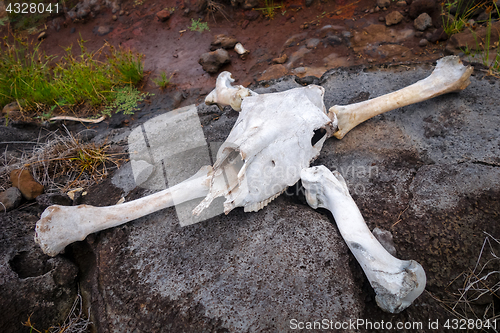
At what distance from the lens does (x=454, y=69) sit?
250cm

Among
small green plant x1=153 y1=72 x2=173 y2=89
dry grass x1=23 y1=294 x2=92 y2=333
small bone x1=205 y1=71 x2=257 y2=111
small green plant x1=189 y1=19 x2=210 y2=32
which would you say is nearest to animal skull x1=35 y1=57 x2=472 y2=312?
small bone x1=205 y1=71 x2=257 y2=111

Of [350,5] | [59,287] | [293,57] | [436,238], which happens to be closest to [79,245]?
[59,287]

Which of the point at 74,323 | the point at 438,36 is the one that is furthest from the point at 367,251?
the point at 438,36

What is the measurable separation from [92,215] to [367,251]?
1715mm

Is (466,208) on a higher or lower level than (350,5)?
lower

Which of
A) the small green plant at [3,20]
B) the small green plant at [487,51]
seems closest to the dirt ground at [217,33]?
the small green plant at [487,51]

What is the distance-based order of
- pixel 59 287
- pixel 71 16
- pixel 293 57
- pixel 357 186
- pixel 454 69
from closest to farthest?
pixel 59 287 → pixel 357 186 → pixel 454 69 → pixel 293 57 → pixel 71 16

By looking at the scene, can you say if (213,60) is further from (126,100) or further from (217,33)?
(126,100)

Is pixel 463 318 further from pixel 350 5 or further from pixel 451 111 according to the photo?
pixel 350 5

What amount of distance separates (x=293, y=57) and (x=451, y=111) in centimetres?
226

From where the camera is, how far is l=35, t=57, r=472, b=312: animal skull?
164 centimetres

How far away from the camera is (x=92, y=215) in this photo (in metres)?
1.99

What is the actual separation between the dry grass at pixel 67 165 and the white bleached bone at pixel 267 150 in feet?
4.23

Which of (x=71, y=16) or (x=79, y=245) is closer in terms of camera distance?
(x=79, y=245)
